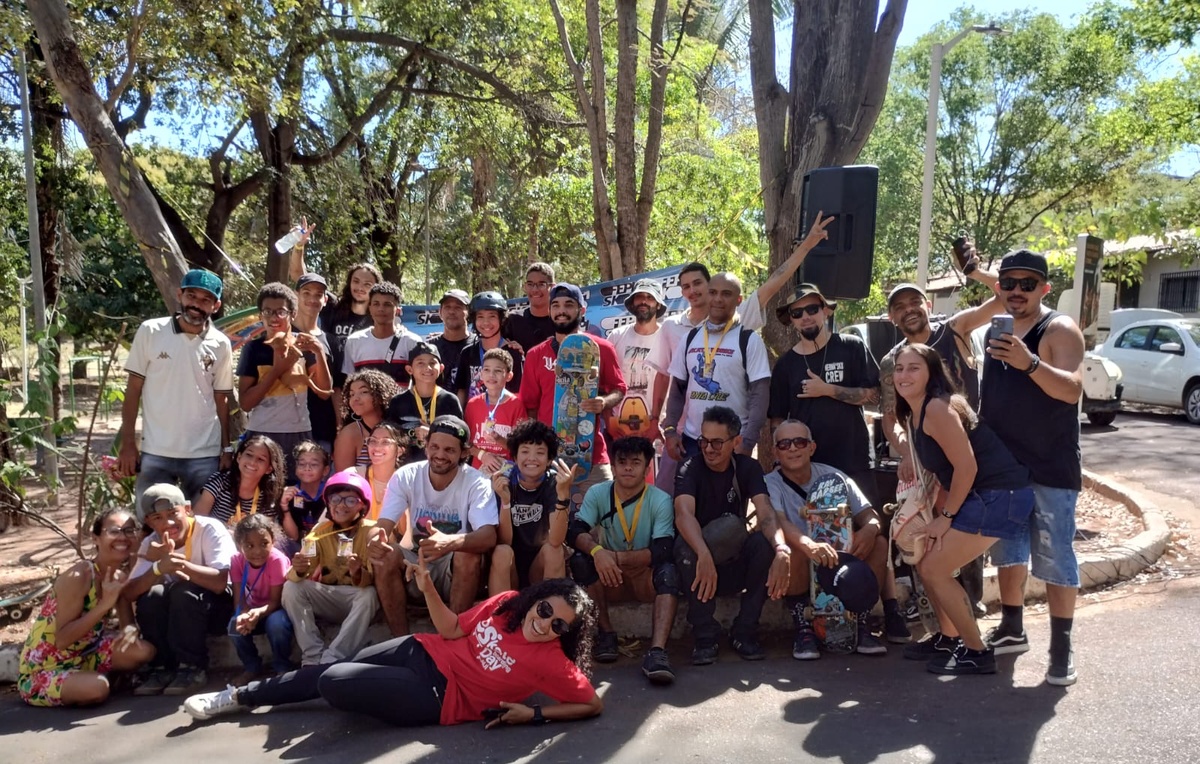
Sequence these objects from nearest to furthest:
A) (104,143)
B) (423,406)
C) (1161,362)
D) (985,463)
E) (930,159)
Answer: (985,463), (423,406), (104,143), (930,159), (1161,362)

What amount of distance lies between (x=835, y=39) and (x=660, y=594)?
399cm

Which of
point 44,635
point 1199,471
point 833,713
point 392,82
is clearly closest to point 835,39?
point 833,713

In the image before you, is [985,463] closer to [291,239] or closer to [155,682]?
[155,682]

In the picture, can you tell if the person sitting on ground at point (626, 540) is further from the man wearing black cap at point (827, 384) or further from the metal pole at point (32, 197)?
the metal pole at point (32, 197)

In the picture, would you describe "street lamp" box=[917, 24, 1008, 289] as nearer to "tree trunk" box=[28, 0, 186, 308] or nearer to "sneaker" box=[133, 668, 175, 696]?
"tree trunk" box=[28, 0, 186, 308]

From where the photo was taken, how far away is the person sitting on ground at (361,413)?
218 inches

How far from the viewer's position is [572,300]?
19.5ft

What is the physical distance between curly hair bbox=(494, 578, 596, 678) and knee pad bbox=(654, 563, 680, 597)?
739 mm

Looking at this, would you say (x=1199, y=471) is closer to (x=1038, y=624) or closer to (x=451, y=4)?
(x=1038, y=624)

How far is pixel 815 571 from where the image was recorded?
16.1ft

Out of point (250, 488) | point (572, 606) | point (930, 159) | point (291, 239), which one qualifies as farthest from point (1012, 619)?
point (930, 159)

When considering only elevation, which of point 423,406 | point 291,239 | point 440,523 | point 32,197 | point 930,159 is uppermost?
point 930,159

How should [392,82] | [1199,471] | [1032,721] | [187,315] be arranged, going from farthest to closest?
[392,82], [1199,471], [187,315], [1032,721]

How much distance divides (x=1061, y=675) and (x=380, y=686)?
3194mm
